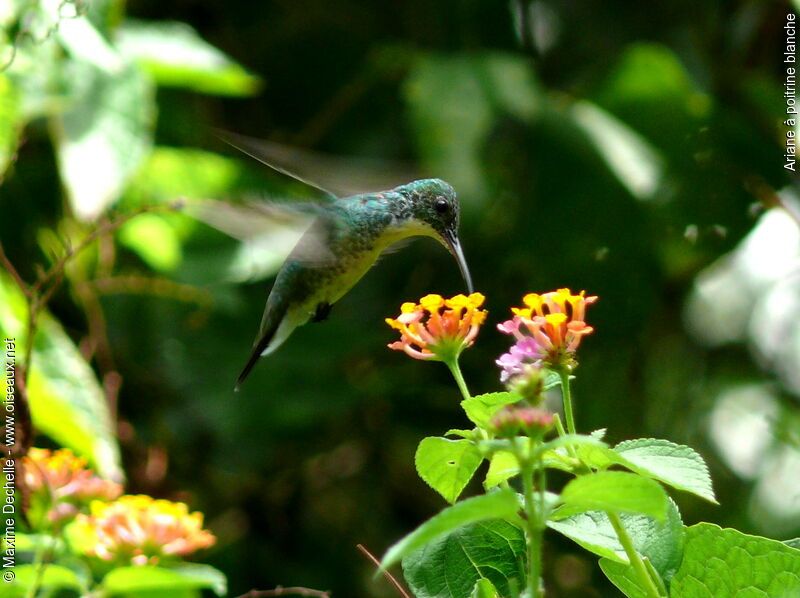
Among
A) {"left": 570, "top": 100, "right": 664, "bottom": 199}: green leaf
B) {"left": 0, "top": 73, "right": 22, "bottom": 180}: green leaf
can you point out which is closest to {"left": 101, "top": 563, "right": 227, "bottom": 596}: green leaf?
{"left": 0, "top": 73, "right": 22, "bottom": 180}: green leaf

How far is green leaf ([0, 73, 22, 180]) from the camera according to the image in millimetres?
1801

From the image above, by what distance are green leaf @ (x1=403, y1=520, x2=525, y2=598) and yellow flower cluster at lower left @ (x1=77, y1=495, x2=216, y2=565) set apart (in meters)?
0.39

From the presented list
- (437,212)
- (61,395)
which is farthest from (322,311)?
(61,395)

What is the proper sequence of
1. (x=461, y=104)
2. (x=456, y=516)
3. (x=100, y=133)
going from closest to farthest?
(x=456, y=516)
(x=100, y=133)
(x=461, y=104)


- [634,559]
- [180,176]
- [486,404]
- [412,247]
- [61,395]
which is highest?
[486,404]

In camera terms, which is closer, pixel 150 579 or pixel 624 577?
pixel 624 577

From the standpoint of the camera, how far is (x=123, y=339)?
109 inches

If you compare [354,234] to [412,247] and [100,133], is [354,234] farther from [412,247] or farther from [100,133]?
[412,247]

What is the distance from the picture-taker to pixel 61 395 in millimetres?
1737

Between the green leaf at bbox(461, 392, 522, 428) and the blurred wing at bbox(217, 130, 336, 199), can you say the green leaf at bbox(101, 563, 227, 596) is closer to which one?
the green leaf at bbox(461, 392, 522, 428)

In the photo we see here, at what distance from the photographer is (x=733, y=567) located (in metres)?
0.96

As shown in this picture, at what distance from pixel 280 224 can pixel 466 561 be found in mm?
694

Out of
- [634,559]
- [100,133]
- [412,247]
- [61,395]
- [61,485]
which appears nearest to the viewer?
[634,559]

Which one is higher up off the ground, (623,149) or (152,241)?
(623,149)
